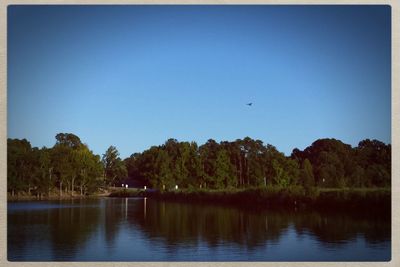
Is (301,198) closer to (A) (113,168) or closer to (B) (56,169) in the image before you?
(B) (56,169)

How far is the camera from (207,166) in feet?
65.6

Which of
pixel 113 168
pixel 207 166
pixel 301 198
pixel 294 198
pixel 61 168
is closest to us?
pixel 301 198

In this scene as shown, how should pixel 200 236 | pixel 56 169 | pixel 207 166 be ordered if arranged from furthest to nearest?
pixel 207 166, pixel 56 169, pixel 200 236

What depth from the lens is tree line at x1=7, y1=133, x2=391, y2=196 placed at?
44.4 feet

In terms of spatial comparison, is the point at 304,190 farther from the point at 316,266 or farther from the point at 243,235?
the point at 316,266

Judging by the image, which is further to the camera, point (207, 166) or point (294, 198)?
point (207, 166)

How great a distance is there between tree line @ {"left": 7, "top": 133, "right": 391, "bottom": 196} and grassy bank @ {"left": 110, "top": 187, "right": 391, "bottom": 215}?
0.99ft

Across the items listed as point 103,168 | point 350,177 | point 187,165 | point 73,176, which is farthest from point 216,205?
point 103,168

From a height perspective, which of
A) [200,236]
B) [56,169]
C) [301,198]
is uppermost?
[56,169]

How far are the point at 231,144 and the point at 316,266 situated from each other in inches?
369

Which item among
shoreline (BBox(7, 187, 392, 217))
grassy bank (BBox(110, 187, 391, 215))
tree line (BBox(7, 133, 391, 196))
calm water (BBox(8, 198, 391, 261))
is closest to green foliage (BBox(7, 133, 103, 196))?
tree line (BBox(7, 133, 391, 196))

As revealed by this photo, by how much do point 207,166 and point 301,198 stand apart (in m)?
5.93

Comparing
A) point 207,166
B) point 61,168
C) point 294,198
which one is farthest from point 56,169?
point 294,198

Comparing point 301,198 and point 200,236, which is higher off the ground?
point 301,198
